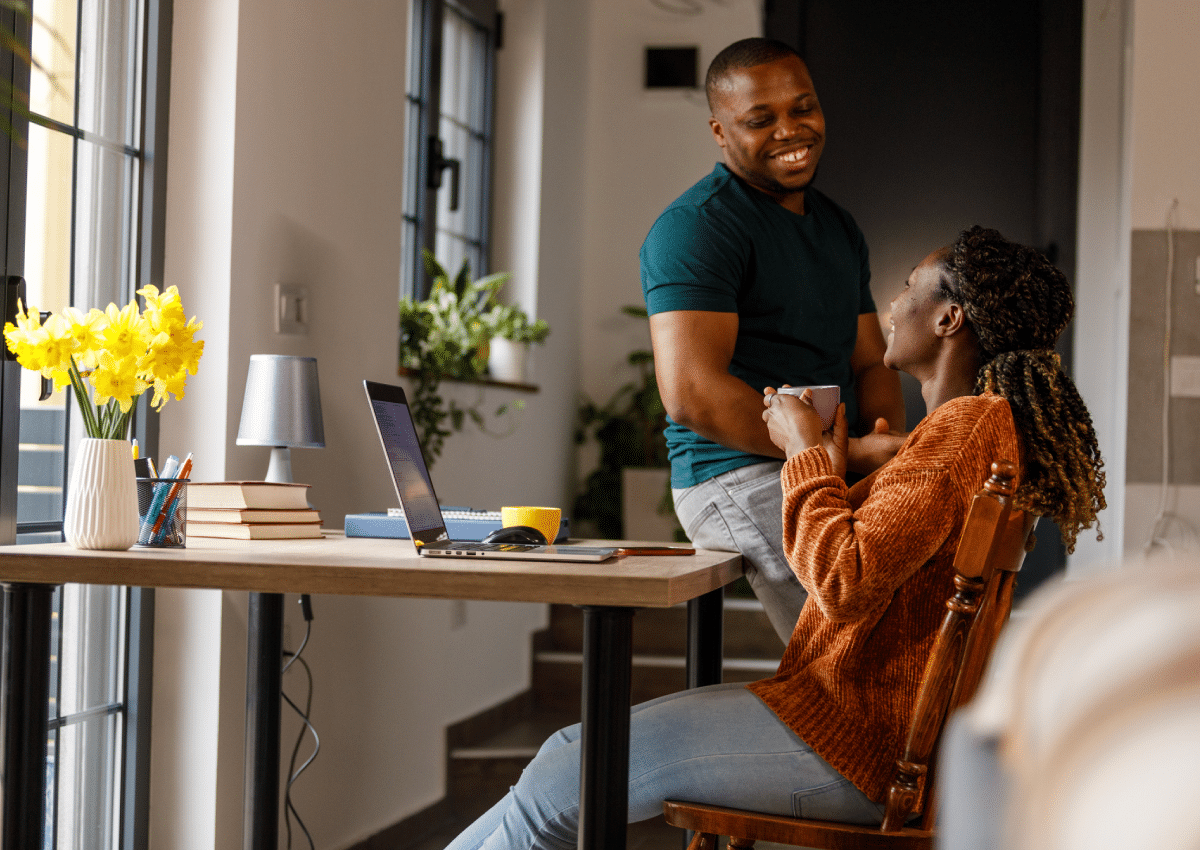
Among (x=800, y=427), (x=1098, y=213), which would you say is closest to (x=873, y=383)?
(x=800, y=427)

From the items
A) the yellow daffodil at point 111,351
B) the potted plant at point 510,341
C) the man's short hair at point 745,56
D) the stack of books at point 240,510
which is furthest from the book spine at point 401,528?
the potted plant at point 510,341

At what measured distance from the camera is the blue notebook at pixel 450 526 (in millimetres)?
1801

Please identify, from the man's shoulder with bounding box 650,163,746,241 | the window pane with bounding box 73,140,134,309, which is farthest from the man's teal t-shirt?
the window pane with bounding box 73,140,134,309

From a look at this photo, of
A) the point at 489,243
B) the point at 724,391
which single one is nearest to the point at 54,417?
the point at 724,391

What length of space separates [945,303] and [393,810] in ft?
7.24

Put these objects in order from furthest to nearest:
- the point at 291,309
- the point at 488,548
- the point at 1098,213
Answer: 1. the point at 1098,213
2. the point at 291,309
3. the point at 488,548

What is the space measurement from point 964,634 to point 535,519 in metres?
0.68

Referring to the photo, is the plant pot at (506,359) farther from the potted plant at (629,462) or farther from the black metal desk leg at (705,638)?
the black metal desk leg at (705,638)

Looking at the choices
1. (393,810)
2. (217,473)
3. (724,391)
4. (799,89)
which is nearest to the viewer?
(724,391)

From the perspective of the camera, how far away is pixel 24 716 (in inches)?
56.8

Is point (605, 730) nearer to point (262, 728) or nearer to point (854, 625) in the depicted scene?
point (854, 625)

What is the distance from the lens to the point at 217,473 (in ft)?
7.50

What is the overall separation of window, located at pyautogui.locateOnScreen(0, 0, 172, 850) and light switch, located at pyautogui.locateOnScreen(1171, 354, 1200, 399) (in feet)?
9.25

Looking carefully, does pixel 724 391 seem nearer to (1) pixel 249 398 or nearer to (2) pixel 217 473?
(1) pixel 249 398
